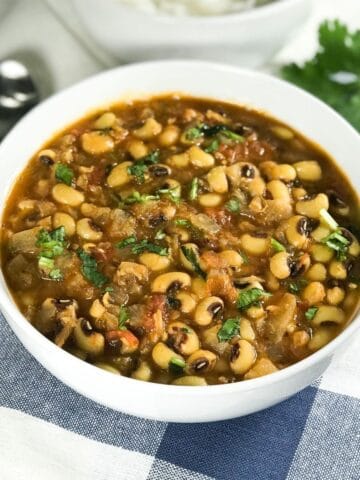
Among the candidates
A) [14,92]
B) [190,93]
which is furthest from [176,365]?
[14,92]

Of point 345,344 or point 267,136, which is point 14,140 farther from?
point 345,344

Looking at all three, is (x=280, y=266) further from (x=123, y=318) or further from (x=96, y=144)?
(x=96, y=144)

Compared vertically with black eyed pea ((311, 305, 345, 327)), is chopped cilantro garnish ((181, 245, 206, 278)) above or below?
above

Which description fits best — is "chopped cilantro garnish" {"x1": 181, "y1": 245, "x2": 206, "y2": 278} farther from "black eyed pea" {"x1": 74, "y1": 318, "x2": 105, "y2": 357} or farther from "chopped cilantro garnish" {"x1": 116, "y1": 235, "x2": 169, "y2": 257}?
"black eyed pea" {"x1": 74, "y1": 318, "x2": 105, "y2": 357}

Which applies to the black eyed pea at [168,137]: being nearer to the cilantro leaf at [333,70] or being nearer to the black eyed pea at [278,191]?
the black eyed pea at [278,191]

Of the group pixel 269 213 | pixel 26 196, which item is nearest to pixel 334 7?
pixel 269 213

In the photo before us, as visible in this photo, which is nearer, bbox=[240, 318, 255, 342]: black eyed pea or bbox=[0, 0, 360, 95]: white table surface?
bbox=[240, 318, 255, 342]: black eyed pea

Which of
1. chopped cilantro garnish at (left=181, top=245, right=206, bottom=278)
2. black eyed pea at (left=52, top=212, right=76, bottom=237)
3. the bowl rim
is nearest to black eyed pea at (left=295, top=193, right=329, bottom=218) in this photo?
chopped cilantro garnish at (left=181, top=245, right=206, bottom=278)

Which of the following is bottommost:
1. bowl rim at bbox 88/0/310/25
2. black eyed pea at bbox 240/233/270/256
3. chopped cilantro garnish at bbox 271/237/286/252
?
chopped cilantro garnish at bbox 271/237/286/252
